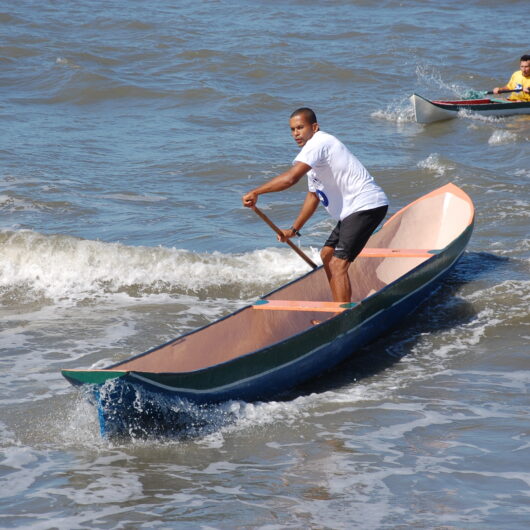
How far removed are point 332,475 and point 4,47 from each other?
1890cm

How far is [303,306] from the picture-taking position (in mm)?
7211

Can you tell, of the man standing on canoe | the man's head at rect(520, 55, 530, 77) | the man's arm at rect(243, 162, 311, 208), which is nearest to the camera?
the man's arm at rect(243, 162, 311, 208)

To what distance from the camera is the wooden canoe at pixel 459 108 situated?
16859 millimetres

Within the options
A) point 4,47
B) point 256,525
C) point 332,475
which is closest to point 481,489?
point 332,475

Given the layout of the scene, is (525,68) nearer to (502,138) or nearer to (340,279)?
(502,138)

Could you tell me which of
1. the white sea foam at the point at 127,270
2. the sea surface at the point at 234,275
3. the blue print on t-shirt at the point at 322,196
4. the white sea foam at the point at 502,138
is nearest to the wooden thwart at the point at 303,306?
the sea surface at the point at 234,275

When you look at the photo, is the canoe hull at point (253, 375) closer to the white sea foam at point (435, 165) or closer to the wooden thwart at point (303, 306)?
the wooden thwart at point (303, 306)

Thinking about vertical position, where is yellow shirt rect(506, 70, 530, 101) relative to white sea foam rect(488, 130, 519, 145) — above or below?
above

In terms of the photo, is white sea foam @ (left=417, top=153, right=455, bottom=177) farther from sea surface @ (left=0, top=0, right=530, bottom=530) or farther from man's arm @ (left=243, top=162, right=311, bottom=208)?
man's arm @ (left=243, top=162, right=311, bottom=208)

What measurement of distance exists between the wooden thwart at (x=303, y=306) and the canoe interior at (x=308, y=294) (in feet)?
0.54

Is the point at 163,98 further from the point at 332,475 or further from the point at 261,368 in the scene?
the point at 332,475

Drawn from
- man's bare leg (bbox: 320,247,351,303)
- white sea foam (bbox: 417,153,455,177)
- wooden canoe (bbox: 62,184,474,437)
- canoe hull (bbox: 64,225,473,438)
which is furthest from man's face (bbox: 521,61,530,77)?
man's bare leg (bbox: 320,247,351,303)

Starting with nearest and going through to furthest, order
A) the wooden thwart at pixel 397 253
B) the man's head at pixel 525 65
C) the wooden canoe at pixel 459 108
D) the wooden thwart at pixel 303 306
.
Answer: the wooden thwart at pixel 303 306, the wooden thwart at pixel 397 253, the man's head at pixel 525 65, the wooden canoe at pixel 459 108

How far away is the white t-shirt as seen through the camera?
22.8ft
